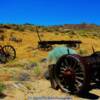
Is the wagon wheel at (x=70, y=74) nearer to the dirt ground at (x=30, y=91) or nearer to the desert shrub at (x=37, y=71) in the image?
the dirt ground at (x=30, y=91)

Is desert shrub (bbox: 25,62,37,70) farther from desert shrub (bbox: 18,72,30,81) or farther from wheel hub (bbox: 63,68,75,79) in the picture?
wheel hub (bbox: 63,68,75,79)

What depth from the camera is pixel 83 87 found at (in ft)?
37.8

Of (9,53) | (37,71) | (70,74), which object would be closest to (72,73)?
(70,74)

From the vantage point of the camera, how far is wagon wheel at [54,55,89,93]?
11.6m

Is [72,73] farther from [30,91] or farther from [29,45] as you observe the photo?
[29,45]

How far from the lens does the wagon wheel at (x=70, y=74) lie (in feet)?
38.1

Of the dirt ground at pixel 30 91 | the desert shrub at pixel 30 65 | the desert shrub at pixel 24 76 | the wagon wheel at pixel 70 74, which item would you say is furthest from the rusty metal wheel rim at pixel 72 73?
the desert shrub at pixel 30 65

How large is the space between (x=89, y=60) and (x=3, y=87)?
2796 millimetres

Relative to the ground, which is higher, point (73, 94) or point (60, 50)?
point (60, 50)

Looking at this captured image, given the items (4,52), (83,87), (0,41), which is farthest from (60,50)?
(0,41)

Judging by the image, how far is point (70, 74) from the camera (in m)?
12.0

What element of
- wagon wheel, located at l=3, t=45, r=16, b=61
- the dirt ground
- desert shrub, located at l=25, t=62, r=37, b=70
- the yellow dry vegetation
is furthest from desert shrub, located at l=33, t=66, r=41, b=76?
wagon wheel, located at l=3, t=45, r=16, b=61

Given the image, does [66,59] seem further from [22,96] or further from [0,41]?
[0,41]

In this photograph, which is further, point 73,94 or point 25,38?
point 25,38
